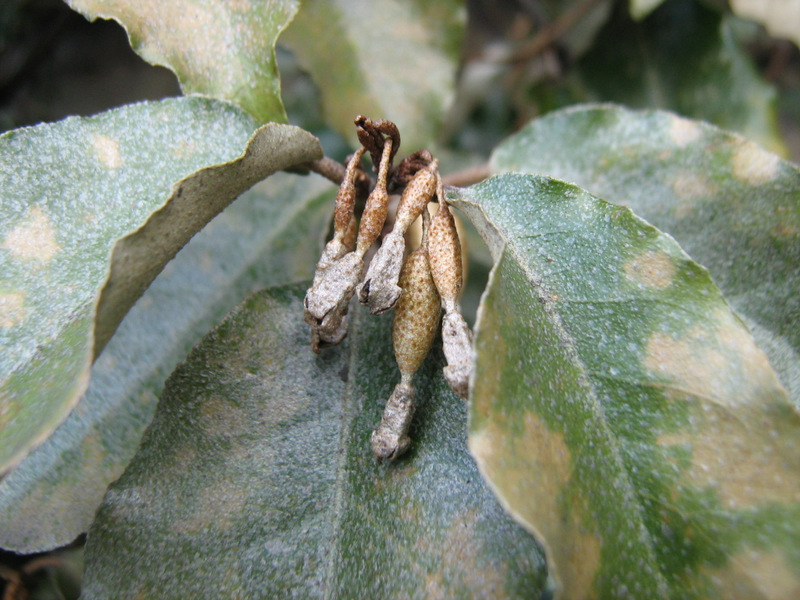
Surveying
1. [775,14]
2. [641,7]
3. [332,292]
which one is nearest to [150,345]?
[332,292]

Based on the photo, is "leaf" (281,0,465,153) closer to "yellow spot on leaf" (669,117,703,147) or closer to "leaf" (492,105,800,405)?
"leaf" (492,105,800,405)

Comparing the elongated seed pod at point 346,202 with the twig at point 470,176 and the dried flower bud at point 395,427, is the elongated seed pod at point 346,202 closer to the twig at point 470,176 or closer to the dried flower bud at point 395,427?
the dried flower bud at point 395,427

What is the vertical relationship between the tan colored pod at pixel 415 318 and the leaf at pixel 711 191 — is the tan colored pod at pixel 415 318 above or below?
below

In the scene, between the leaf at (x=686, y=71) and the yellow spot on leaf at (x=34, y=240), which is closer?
the yellow spot on leaf at (x=34, y=240)

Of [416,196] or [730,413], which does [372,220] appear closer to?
[416,196]

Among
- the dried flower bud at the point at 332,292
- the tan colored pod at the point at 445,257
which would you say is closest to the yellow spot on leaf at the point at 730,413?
the tan colored pod at the point at 445,257

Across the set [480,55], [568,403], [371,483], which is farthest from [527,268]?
[480,55]

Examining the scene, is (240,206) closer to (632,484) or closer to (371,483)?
(371,483)

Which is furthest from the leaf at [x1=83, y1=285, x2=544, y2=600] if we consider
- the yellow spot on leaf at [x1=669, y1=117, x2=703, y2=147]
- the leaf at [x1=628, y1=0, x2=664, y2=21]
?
the leaf at [x1=628, y1=0, x2=664, y2=21]
